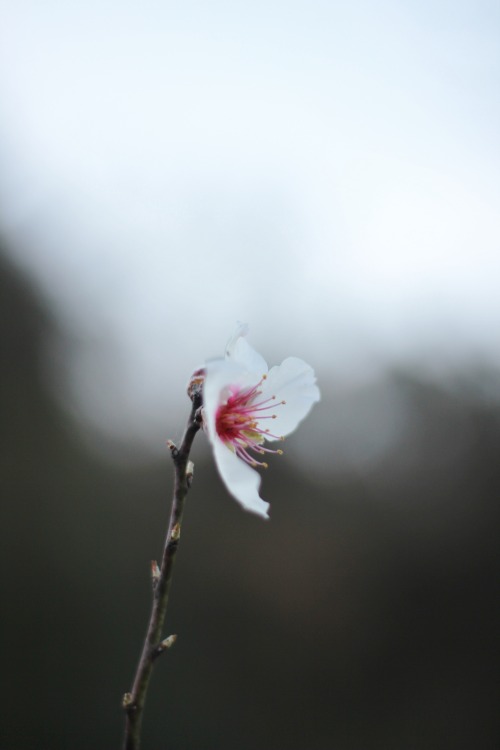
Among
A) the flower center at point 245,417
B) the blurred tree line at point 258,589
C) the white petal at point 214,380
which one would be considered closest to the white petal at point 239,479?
the white petal at point 214,380

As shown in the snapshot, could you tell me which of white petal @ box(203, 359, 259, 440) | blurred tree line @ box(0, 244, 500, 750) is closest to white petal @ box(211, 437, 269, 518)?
white petal @ box(203, 359, 259, 440)

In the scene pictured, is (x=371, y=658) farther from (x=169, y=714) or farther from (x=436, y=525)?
(x=169, y=714)

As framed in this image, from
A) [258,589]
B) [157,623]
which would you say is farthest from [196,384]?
[258,589]

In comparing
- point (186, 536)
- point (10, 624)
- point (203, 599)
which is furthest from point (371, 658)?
point (10, 624)

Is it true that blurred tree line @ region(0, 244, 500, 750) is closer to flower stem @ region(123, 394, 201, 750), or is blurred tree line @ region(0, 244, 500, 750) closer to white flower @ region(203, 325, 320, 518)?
white flower @ region(203, 325, 320, 518)

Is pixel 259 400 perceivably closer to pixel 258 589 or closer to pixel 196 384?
pixel 196 384

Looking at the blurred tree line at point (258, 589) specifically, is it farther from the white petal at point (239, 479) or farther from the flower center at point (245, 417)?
the white petal at point (239, 479)
